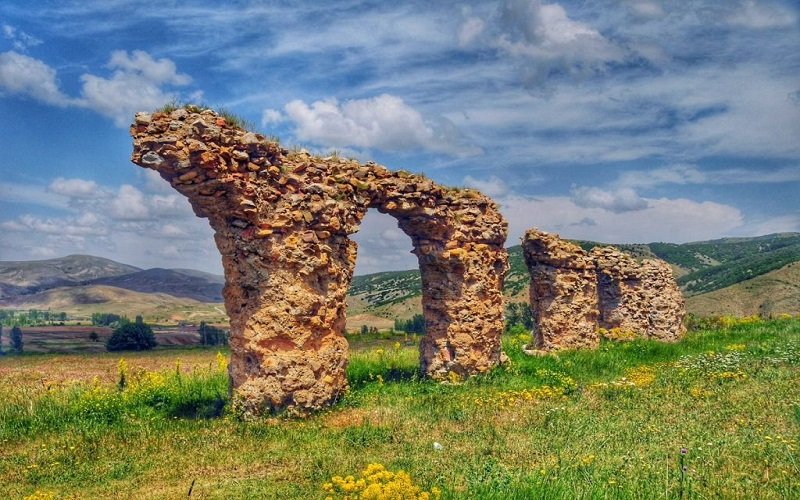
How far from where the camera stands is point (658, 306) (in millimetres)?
23484

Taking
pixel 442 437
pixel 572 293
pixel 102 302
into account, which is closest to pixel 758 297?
pixel 572 293

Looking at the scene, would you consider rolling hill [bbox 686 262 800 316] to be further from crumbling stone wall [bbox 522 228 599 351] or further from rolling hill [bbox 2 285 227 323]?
rolling hill [bbox 2 285 227 323]

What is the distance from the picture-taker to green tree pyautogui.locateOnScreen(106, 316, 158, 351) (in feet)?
115

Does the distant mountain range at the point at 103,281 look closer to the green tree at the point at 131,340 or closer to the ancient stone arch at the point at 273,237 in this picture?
the green tree at the point at 131,340

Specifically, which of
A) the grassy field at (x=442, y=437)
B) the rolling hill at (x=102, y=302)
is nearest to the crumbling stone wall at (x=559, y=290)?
the grassy field at (x=442, y=437)

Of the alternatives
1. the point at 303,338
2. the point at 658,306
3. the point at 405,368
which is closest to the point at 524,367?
the point at 405,368

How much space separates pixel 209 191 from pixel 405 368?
781 cm

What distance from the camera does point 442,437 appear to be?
904 cm

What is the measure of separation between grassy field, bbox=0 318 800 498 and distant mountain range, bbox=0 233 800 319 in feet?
85.8

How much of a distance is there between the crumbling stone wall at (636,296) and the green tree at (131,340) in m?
27.2

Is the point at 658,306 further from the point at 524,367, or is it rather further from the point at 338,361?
the point at 338,361

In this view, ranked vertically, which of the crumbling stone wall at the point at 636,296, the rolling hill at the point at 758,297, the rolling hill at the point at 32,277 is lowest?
the rolling hill at the point at 758,297

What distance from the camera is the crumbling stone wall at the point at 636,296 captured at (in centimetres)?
2330

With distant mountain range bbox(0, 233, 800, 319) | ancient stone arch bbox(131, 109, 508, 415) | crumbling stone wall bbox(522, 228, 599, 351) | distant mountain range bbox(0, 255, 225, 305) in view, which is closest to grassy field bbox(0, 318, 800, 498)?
ancient stone arch bbox(131, 109, 508, 415)
